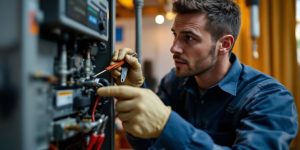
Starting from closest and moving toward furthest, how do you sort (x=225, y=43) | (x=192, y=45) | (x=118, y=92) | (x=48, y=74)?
(x=48, y=74) → (x=118, y=92) → (x=192, y=45) → (x=225, y=43)

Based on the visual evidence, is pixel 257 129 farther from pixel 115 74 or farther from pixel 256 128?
pixel 115 74

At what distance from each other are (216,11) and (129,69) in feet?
1.43

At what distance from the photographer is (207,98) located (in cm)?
115

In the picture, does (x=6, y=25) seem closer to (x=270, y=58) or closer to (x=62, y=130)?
(x=62, y=130)

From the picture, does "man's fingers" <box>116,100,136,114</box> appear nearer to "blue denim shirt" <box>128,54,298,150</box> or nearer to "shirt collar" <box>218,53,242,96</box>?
"blue denim shirt" <box>128,54,298,150</box>

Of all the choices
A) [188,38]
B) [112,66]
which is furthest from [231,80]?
[112,66]

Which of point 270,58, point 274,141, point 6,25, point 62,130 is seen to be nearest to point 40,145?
point 62,130

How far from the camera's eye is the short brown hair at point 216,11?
111 cm

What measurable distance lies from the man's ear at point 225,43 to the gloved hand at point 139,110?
1.96ft

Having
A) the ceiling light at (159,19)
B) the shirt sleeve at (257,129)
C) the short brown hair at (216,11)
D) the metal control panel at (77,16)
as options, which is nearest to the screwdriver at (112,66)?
the metal control panel at (77,16)

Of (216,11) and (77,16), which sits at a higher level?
(216,11)

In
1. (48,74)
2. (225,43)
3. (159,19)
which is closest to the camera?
(48,74)

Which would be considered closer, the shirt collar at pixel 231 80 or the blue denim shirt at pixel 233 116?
the blue denim shirt at pixel 233 116

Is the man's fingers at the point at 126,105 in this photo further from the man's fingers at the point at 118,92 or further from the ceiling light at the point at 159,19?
the ceiling light at the point at 159,19
